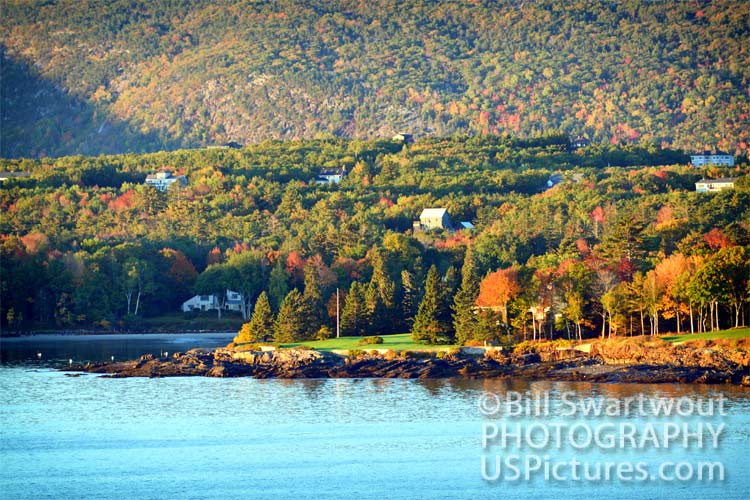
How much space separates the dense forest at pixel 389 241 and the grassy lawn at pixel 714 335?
1.67 m

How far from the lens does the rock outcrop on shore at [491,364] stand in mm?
A: 56469

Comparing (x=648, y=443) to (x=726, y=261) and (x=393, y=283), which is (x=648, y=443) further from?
(x=393, y=283)

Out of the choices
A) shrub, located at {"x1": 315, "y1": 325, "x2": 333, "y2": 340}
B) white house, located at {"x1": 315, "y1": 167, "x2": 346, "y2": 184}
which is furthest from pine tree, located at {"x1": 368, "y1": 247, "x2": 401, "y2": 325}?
white house, located at {"x1": 315, "y1": 167, "x2": 346, "y2": 184}

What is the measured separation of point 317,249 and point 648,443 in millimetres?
60827

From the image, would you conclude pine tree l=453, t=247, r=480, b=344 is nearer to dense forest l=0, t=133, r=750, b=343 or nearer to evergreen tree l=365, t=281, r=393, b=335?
dense forest l=0, t=133, r=750, b=343

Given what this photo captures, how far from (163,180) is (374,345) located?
293 ft

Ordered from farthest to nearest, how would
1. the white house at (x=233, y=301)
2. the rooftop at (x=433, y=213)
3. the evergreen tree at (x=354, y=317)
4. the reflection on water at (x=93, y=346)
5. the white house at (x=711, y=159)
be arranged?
the white house at (x=711, y=159)
the rooftop at (x=433, y=213)
the white house at (x=233, y=301)
the reflection on water at (x=93, y=346)
the evergreen tree at (x=354, y=317)

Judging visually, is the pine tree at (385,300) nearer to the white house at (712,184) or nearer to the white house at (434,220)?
the white house at (434,220)

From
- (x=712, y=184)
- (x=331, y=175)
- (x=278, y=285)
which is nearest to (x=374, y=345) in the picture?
(x=278, y=285)

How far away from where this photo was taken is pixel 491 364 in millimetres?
61219

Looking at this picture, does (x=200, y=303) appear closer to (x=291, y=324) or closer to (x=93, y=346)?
(x=93, y=346)

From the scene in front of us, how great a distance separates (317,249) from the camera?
336 ft

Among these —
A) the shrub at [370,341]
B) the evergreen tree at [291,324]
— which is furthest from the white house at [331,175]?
the shrub at [370,341]

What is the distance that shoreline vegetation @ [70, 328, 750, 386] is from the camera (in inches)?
2232
